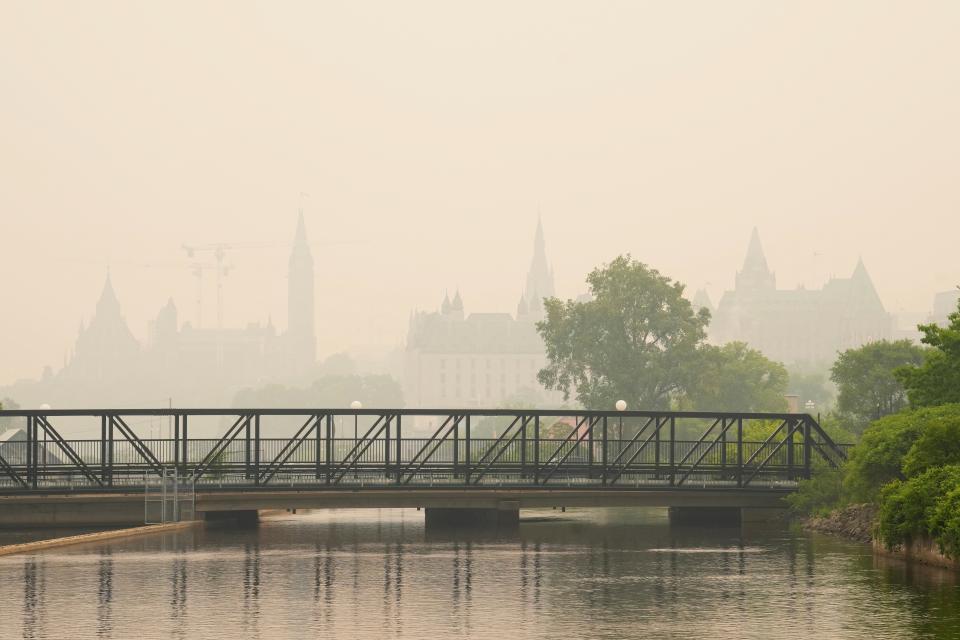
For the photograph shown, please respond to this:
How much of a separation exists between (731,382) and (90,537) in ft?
302

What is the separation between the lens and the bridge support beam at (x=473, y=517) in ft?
185

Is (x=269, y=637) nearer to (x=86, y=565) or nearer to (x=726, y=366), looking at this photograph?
(x=86, y=565)

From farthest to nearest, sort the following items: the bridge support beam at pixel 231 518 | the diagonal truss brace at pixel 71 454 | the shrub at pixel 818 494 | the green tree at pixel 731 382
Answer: the green tree at pixel 731 382
the bridge support beam at pixel 231 518
the shrub at pixel 818 494
the diagonal truss brace at pixel 71 454

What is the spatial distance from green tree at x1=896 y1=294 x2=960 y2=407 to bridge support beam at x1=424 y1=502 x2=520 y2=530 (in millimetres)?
15380

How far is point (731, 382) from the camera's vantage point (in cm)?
13212

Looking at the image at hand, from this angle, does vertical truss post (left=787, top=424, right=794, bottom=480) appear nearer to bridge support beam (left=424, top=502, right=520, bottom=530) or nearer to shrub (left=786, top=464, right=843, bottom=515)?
shrub (left=786, top=464, right=843, bottom=515)

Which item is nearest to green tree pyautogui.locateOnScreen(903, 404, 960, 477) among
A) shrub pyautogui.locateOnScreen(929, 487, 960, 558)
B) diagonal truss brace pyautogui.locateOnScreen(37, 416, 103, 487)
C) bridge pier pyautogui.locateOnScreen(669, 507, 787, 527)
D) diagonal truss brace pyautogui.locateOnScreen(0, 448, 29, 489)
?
shrub pyautogui.locateOnScreen(929, 487, 960, 558)

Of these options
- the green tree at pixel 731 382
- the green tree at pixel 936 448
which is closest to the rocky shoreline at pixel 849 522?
the green tree at pixel 936 448

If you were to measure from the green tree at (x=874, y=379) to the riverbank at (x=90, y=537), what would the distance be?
153ft

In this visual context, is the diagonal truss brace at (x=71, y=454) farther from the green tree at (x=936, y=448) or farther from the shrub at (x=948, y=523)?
the shrub at (x=948, y=523)

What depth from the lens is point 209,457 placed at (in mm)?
58062

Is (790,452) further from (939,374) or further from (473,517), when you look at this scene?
(473,517)

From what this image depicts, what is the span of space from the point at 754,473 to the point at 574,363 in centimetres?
7021

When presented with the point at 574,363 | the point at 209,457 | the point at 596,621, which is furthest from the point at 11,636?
the point at 574,363
